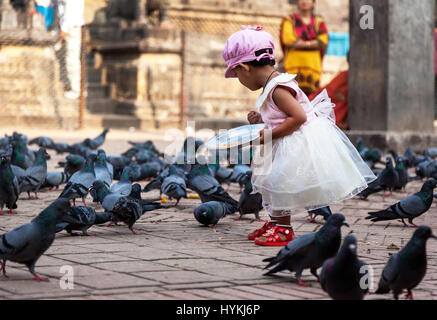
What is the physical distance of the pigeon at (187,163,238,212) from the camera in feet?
23.1

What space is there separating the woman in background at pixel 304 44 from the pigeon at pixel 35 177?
641cm

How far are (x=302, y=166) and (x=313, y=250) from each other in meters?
1.28

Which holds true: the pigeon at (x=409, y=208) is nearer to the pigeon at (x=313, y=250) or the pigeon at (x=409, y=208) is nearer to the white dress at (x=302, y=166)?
the white dress at (x=302, y=166)

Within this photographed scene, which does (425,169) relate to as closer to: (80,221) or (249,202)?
(249,202)

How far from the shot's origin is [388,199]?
342 inches

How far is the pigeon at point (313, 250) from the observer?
14.0ft

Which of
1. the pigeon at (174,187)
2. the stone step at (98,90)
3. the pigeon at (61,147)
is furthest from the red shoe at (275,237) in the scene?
the stone step at (98,90)

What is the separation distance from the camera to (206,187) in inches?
283

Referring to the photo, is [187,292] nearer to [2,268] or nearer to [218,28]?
[2,268]

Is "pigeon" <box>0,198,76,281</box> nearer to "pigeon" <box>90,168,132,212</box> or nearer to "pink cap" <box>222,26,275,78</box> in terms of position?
"pink cap" <box>222,26,275,78</box>

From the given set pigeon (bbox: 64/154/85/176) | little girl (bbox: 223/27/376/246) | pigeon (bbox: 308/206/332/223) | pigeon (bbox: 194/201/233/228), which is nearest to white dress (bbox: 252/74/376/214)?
little girl (bbox: 223/27/376/246)

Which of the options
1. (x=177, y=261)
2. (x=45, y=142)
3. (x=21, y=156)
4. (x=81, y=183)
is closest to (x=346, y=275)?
(x=177, y=261)
